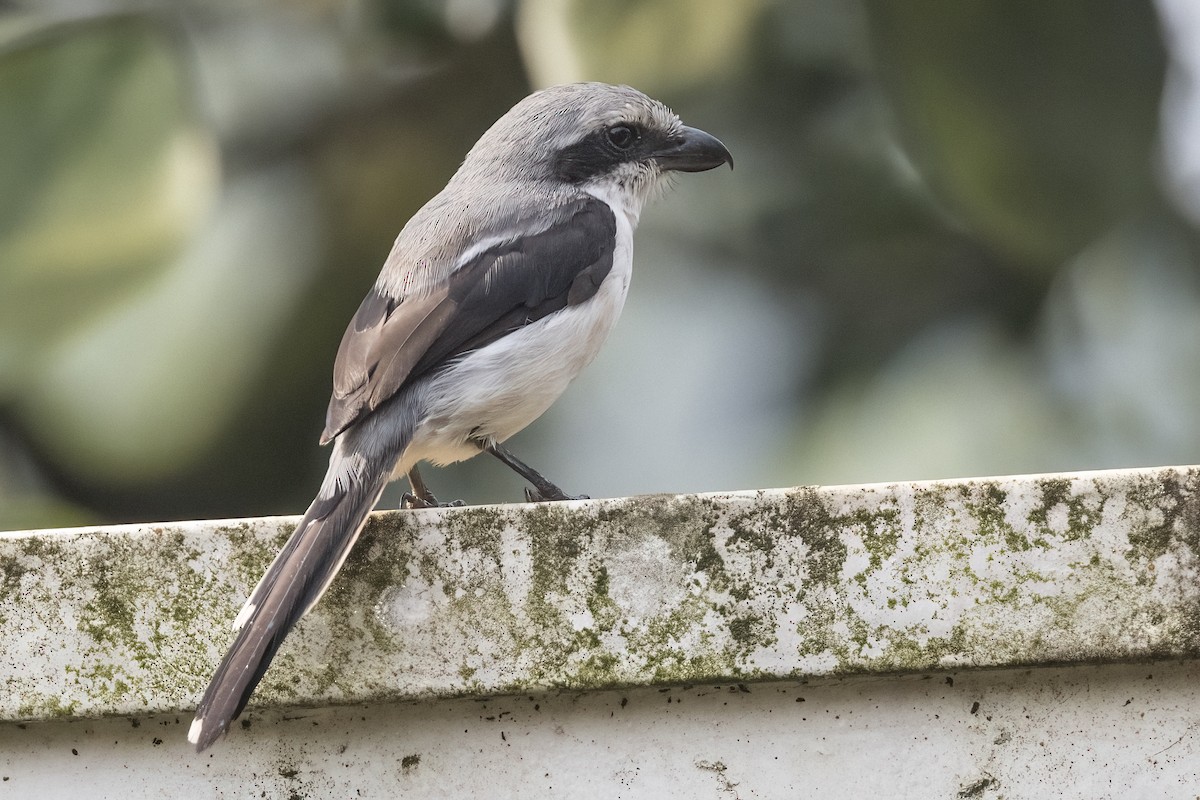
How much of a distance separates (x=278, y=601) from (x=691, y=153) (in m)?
2.08

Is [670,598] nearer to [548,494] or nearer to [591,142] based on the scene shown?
[548,494]

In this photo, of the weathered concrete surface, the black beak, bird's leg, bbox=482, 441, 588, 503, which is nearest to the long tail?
the weathered concrete surface

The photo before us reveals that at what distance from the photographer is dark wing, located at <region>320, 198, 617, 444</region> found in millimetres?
2662

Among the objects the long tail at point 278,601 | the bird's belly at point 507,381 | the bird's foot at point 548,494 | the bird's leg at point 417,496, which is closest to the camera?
the long tail at point 278,601

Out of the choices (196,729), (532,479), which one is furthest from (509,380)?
(196,729)

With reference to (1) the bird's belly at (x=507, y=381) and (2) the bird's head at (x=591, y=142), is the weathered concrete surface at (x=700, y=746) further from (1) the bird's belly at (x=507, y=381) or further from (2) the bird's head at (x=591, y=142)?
Answer: (2) the bird's head at (x=591, y=142)

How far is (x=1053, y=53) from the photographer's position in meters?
5.64

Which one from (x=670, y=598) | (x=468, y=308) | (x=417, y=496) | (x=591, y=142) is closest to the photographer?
(x=670, y=598)

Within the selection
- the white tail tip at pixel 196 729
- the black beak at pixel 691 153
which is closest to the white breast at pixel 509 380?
the black beak at pixel 691 153

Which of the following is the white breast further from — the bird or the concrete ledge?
the concrete ledge

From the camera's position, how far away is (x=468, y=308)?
2.81 metres

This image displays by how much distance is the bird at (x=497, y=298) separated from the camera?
267 cm

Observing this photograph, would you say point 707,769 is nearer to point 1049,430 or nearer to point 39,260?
point 1049,430

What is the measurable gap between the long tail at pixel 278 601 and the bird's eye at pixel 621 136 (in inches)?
61.5
